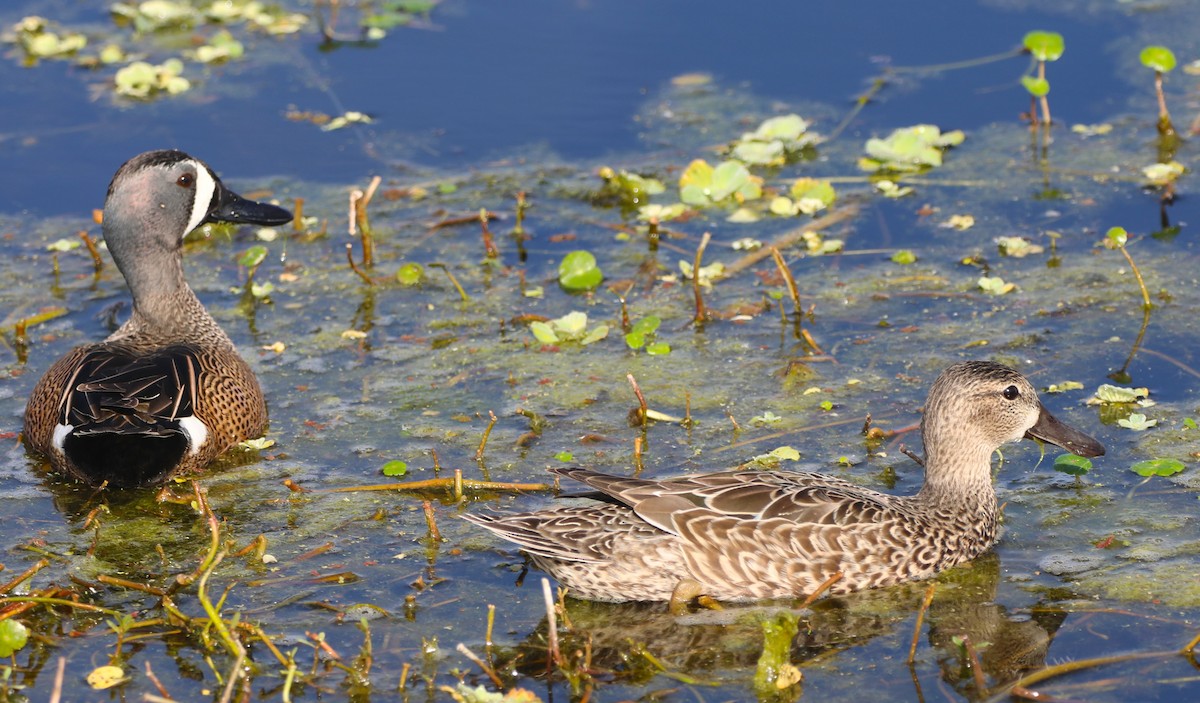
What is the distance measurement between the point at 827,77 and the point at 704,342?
12.1 ft

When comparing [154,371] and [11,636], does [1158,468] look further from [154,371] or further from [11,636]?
[11,636]

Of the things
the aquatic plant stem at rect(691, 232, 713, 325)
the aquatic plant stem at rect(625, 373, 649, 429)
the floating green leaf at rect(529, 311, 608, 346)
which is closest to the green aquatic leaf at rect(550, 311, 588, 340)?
the floating green leaf at rect(529, 311, 608, 346)

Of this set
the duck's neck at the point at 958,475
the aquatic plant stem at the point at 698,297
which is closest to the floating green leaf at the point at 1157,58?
the aquatic plant stem at the point at 698,297

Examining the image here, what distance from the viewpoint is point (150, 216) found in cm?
726

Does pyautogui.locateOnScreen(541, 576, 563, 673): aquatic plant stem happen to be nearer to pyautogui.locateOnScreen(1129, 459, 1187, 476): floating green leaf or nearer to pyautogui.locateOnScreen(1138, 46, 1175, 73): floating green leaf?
pyautogui.locateOnScreen(1129, 459, 1187, 476): floating green leaf

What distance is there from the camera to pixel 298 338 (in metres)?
7.74

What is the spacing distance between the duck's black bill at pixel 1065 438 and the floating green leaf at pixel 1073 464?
19 centimetres

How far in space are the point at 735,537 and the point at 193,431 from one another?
7.68 ft

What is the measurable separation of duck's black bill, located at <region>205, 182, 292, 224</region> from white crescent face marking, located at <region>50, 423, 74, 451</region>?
5.68 feet

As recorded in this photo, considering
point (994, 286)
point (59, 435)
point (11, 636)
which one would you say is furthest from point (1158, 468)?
point (59, 435)

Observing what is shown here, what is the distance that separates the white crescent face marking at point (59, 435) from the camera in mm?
6133

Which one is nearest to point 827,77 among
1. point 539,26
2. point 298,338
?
point 539,26

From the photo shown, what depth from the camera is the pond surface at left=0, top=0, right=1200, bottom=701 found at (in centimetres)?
504

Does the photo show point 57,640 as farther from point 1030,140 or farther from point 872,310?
point 1030,140
